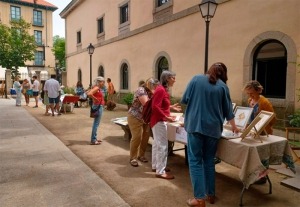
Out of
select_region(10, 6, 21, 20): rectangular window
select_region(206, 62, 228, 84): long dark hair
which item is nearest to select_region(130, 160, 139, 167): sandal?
select_region(206, 62, 228, 84): long dark hair

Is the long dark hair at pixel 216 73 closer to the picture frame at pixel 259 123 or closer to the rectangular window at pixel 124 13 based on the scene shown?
the picture frame at pixel 259 123

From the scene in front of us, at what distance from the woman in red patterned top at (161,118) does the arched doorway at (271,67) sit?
15.2ft

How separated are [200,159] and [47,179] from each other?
2301 millimetres

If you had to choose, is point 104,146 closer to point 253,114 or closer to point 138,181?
point 138,181

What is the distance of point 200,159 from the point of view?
2945mm

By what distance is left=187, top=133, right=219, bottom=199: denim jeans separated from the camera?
2889 mm

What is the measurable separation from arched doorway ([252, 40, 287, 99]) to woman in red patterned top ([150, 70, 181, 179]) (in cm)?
462

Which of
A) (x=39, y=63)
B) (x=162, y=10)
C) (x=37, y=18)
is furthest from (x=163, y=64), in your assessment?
(x=37, y=18)

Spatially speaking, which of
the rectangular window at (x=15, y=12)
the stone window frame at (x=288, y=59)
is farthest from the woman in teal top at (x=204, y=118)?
the rectangular window at (x=15, y=12)

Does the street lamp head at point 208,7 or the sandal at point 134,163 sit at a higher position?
the street lamp head at point 208,7

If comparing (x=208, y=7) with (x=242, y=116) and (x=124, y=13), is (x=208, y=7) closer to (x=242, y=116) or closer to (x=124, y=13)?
(x=242, y=116)

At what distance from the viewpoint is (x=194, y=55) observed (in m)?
9.63

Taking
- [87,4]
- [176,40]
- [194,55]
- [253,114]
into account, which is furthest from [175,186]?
[87,4]

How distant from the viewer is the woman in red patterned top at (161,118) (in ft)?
12.3
